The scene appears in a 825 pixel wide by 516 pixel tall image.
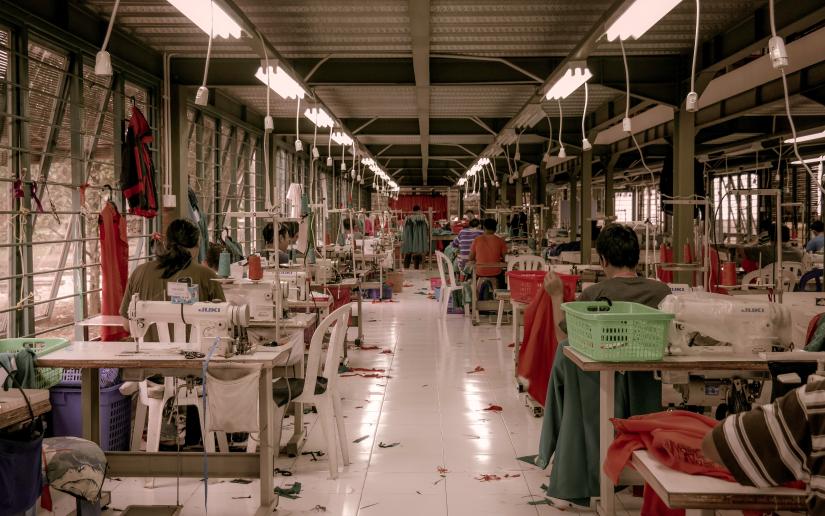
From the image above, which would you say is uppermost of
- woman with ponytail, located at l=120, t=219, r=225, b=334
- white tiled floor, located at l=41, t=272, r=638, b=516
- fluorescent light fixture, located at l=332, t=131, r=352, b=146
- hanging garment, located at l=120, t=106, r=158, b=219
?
fluorescent light fixture, located at l=332, t=131, r=352, b=146

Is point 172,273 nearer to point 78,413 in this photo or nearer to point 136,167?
point 78,413

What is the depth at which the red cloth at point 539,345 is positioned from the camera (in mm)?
4793

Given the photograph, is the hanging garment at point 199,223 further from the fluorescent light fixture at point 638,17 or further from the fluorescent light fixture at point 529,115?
the fluorescent light fixture at point 638,17

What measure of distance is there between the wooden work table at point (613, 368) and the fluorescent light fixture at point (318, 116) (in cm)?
576

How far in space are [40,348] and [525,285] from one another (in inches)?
162

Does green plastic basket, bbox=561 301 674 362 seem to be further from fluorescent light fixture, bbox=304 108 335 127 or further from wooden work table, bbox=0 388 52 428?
fluorescent light fixture, bbox=304 108 335 127

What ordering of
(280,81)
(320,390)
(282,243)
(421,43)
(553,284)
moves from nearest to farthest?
(553,284) → (320,390) → (280,81) → (421,43) → (282,243)

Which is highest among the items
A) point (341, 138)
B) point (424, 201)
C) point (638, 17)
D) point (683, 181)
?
point (424, 201)

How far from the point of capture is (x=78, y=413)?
14.0 feet

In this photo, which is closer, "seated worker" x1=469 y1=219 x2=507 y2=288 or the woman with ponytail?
the woman with ponytail

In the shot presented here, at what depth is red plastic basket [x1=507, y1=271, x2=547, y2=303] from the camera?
255 inches

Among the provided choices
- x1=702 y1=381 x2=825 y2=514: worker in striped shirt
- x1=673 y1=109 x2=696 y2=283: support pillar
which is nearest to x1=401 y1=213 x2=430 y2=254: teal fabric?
x1=673 y1=109 x2=696 y2=283: support pillar

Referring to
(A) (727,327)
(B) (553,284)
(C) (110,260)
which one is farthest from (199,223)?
(A) (727,327)

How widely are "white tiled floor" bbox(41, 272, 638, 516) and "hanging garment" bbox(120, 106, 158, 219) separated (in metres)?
2.33
